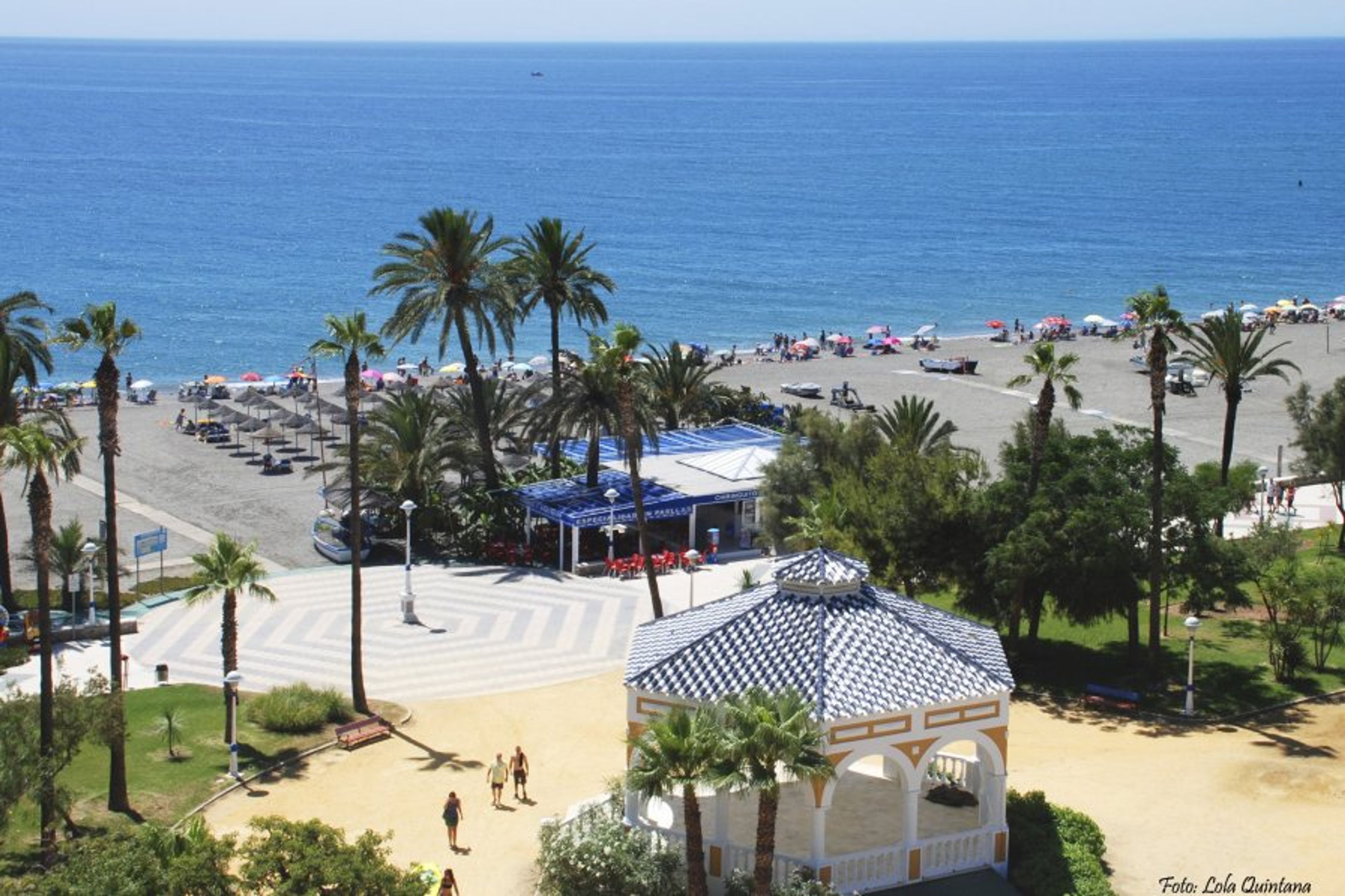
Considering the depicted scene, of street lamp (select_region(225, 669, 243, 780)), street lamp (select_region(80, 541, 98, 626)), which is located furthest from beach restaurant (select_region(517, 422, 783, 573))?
street lamp (select_region(225, 669, 243, 780))

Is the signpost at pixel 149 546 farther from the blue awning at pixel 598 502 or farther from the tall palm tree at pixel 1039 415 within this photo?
the tall palm tree at pixel 1039 415

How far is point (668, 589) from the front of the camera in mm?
50156

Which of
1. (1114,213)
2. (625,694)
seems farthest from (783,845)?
(1114,213)

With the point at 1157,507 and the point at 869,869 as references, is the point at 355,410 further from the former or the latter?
the point at 1157,507

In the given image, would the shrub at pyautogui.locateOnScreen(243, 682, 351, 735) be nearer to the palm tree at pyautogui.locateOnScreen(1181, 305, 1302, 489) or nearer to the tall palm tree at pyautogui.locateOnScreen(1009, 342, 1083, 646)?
the tall palm tree at pyautogui.locateOnScreen(1009, 342, 1083, 646)

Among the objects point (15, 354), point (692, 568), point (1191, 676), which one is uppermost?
point (15, 354)

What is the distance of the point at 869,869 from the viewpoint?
95.1 ft

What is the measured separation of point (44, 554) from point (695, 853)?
13.4 m

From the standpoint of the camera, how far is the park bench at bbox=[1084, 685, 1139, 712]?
40.1 m

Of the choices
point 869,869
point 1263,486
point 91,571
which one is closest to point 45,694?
point 869,869

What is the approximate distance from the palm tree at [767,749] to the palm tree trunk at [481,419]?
100 ft

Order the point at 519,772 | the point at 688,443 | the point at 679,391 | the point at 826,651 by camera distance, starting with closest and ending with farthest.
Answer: the point at 826,651 → the point at 519,772 → the point at 688,443 → the point at 679,391

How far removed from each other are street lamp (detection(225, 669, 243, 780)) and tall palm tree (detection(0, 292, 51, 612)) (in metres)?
11.0

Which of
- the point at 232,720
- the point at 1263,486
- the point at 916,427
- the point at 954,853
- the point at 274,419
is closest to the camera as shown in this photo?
the point at 954,853
